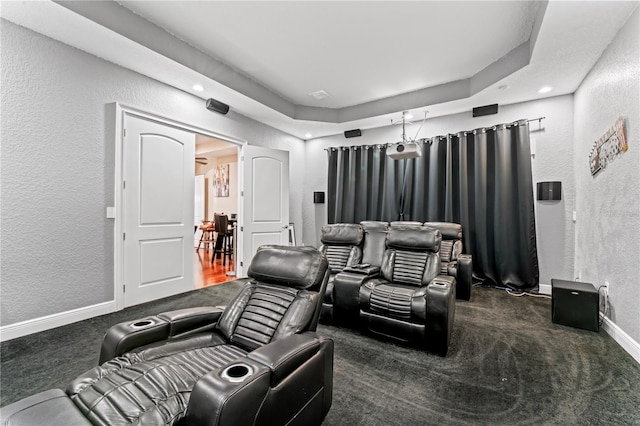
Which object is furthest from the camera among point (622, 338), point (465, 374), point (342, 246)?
point (342, 246)

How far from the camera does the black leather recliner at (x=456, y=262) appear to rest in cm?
352

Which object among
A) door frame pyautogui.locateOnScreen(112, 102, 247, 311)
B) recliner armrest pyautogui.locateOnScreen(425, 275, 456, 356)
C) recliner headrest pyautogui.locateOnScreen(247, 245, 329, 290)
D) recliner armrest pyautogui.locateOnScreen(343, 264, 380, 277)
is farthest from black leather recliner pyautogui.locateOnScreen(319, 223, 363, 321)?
door frame pyautogui.locateOnScreen(112, 102, 247, 311)

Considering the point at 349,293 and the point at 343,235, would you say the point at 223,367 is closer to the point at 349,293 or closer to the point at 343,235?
the point at 349,293

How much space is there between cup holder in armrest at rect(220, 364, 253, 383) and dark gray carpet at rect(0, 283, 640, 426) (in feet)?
2.80

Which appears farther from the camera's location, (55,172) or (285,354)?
(55,172)

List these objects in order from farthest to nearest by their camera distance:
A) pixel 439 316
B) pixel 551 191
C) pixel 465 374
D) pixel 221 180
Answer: pixel 221 180, pixel 551 191, pixel 439 316, pixel 465 374

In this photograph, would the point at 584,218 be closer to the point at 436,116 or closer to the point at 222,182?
the point at 436,116

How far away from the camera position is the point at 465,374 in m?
2.00

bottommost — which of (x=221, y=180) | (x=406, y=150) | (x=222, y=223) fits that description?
(x=222, y=223)

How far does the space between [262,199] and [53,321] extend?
3026 millimetres

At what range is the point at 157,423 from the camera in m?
0.96

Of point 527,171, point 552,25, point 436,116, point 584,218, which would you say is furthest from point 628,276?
point 436,116

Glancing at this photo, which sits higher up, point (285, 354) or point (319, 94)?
point (319, 94)

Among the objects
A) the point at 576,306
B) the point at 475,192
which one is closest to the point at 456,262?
the point at 576,306
